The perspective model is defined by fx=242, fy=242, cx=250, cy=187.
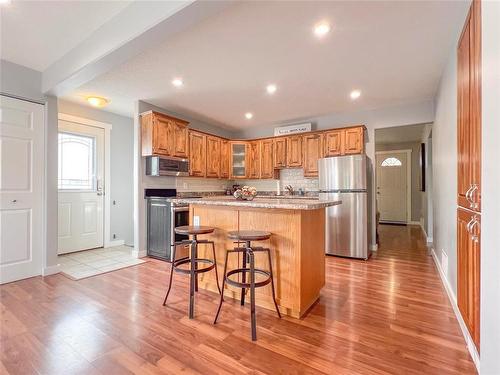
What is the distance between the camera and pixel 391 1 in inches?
76.4

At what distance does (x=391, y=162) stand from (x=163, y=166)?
291 inches

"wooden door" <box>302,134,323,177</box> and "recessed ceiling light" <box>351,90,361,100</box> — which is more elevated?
"recessed ceiling light" <box>351,90,361,100</box>

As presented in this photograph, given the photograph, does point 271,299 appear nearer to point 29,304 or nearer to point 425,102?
point 29,304

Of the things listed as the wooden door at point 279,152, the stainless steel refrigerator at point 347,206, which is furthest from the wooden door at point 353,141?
the wooden door at point 279,152

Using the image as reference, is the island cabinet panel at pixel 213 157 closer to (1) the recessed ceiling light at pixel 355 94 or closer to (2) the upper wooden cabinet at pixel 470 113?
(1) the recessed ceiling light at pixel 355 94

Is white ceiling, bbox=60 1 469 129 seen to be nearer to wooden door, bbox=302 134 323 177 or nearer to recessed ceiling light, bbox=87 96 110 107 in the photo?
recessed ceiling light, bbox=87 96 110 107

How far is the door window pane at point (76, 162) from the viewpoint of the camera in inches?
170

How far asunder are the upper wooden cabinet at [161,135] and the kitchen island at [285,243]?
1953 millimetres

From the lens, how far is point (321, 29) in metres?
2.26

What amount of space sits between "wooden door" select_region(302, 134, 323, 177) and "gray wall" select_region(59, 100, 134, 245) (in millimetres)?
3750

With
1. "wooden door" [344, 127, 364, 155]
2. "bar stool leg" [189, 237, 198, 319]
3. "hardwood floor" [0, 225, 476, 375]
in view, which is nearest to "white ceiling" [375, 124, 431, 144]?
"wooden door" [344, 127, 364, 155]

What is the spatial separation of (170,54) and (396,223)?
26.9ft

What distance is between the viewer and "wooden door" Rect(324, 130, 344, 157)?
4.61 meters

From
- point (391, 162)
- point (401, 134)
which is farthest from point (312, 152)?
point (391, 162)
